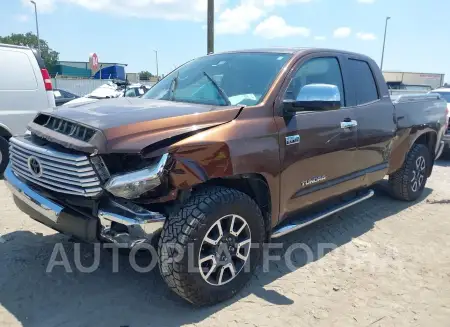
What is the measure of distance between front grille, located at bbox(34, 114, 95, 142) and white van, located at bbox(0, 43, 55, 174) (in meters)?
3.52

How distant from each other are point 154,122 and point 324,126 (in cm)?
158

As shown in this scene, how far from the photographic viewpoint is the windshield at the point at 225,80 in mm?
3334

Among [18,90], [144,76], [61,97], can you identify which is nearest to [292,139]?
[18,90]

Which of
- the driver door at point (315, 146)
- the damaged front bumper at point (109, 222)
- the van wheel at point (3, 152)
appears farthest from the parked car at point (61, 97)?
the damaged front bumper at point (109, 222)

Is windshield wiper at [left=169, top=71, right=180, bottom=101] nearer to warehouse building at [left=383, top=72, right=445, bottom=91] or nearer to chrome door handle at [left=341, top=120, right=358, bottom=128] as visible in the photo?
chrome door handle at [left=341, top=120, right=358, bottom=128]

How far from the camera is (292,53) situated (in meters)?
3.61

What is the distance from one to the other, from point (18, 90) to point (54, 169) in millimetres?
4434

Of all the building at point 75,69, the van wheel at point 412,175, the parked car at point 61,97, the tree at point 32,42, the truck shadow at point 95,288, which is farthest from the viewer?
the tree at point 32,42

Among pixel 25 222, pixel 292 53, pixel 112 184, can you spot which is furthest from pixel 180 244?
pixel 25 222

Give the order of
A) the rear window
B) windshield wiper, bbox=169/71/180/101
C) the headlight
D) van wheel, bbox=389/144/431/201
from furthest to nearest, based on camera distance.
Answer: the rear window < van wheel, bbox=389/144/431/201 < windshield wiper, bbox=169/71/180/101 < the headlight

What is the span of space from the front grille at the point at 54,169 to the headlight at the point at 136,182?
0.37 ft

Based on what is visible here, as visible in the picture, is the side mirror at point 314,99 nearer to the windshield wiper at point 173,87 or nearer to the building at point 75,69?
the windshield wiper at point 173,87

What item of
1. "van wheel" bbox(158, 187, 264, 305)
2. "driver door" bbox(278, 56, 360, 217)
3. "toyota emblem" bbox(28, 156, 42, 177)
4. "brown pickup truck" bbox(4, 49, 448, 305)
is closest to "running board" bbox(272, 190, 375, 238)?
"brown pickup truck" bbox(4, 49, 448, 305)

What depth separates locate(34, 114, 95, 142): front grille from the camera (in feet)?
8.59
